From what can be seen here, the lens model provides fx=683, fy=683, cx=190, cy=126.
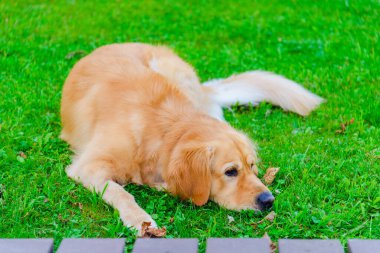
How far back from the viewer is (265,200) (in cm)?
427

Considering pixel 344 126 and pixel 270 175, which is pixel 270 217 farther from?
pixel 344 126

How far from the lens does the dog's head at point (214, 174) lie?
4367 mm

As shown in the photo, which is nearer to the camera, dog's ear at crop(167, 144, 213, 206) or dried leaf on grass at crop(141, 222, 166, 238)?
dried leaf on grass at crop(141, 222, 166, 238)

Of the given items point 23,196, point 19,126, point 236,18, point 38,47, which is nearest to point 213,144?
point 23,196

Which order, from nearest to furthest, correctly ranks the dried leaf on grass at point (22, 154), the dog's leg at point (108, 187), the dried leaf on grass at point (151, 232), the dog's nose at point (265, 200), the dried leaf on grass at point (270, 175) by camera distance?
the dried leaf on grass at point (151, 232), the dog's leg at point (108, 187), the dog's nose at point (265, 200), the dried leaf on grass at point (270, 175), the dried leaf on grass at point (22, 154)

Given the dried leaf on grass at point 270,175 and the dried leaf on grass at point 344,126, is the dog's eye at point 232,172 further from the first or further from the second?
the dried leaf on grass at point 344,126

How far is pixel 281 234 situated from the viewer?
158 inches

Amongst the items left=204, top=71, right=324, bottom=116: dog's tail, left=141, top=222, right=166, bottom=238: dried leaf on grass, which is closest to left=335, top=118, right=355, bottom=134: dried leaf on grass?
left=204, top=71, right=324, bottom=116: dog's tail

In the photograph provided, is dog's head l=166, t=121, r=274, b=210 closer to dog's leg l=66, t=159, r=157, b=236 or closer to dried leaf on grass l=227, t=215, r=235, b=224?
dried leaf on grass l=227, t=215, r=235, b=224

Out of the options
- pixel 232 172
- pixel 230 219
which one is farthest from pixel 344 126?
pixel 230 219

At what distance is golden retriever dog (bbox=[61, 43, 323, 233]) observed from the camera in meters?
4.40

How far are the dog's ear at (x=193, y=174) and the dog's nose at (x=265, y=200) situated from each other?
1.12 ft

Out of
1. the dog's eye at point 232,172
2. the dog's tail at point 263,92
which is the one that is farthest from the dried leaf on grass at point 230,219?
the dog's tail at point 263,92

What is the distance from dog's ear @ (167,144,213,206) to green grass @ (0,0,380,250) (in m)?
0.09
